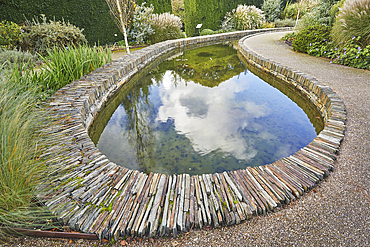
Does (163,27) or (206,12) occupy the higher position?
(206,12)

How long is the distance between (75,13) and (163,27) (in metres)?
3.36

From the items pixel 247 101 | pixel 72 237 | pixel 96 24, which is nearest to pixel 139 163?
pixel 72 237

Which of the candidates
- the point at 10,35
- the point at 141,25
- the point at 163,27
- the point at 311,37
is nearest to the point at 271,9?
the point at 163,27

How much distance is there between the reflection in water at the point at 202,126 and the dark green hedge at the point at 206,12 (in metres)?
7.73

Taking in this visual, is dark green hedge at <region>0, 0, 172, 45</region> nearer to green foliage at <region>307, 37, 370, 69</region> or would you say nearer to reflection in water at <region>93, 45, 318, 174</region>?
reflection in water at <region>93, 45, 318, 174</region>

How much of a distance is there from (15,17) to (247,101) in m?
7.11

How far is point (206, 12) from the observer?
11797 millimetres

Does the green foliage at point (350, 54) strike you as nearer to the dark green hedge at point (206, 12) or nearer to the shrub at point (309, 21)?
the shrub at point (309, 21)

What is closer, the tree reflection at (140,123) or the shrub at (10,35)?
the tree reflection at (140,123)

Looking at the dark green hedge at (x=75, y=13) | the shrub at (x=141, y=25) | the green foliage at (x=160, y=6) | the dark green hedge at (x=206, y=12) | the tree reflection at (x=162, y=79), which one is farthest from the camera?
the dark green hedge at (x=206, y=12)

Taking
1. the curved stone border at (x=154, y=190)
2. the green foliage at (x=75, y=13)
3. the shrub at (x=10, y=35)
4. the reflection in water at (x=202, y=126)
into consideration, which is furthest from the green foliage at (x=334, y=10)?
the shrub at (x=10, y=35)

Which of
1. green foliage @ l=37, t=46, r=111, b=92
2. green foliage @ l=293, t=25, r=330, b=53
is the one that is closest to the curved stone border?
green foliage @ l=37, t=46, r=111, b=92

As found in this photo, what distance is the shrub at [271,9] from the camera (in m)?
13.9

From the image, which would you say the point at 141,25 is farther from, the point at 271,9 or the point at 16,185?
the point at 271,9
